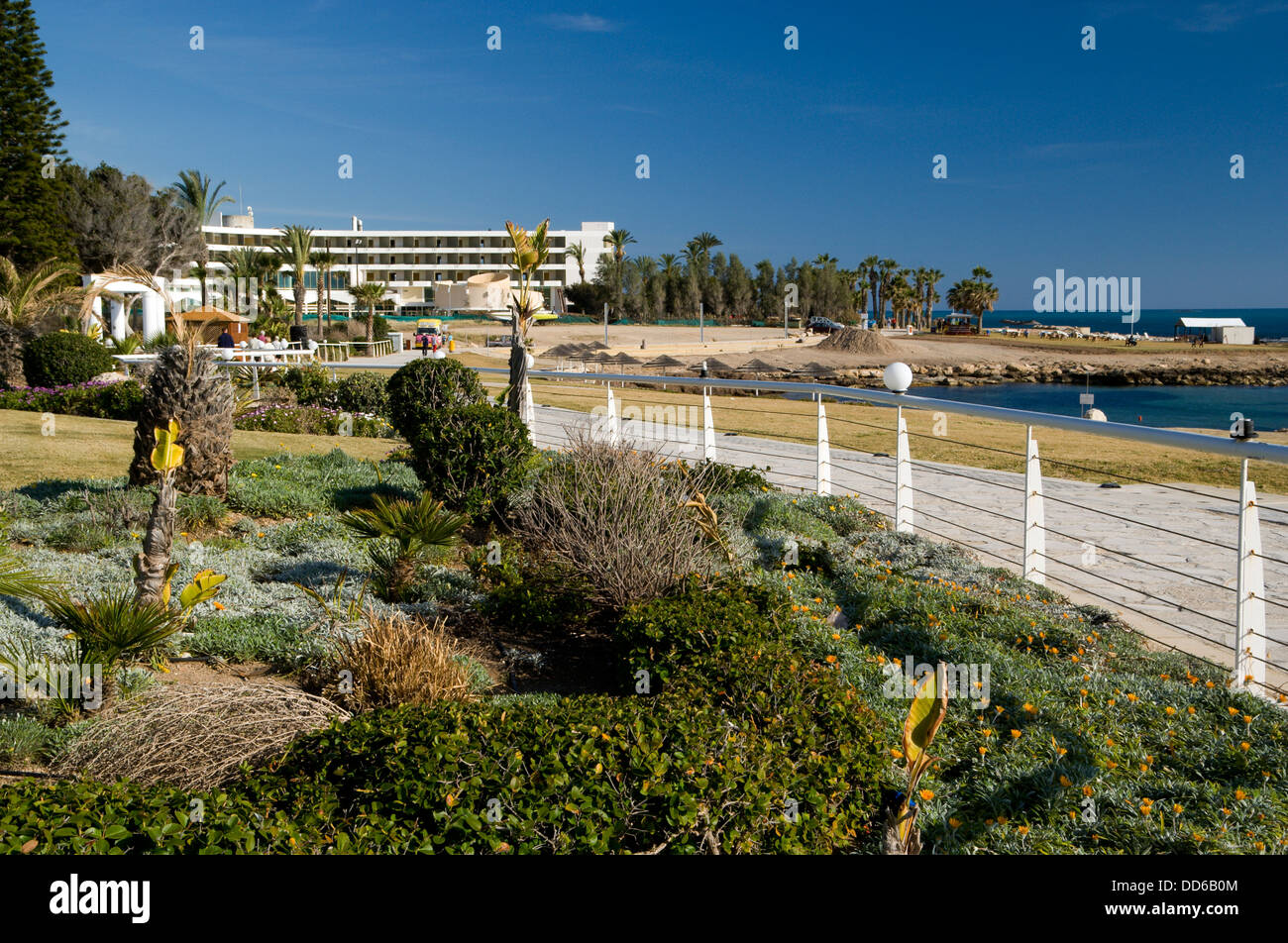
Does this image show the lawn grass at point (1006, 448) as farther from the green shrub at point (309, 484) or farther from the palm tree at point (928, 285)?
the palm tree at point (928, 285)

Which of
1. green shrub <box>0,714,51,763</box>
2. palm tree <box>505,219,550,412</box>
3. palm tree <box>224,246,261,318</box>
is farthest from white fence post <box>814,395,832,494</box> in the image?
palm tree <box>224,246,261,318</box>

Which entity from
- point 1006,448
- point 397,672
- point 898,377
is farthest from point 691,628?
point 1006,448

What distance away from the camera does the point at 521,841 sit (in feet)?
9.71

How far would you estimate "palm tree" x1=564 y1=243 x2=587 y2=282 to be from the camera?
108794 mm

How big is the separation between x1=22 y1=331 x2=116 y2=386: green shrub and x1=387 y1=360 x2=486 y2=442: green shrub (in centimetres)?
1166

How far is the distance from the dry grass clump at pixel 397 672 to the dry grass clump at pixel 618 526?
139 cm

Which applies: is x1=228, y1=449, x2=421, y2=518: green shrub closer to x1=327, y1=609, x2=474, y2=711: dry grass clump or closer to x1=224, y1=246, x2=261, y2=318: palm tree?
x1=327, y1=609, x2=474, y2=711: dry grass clump

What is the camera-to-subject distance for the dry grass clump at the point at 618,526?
227 inches

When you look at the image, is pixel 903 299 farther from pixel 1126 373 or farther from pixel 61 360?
pixel 61 360
